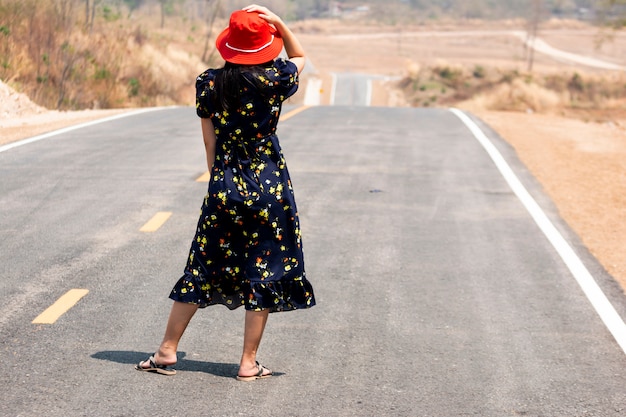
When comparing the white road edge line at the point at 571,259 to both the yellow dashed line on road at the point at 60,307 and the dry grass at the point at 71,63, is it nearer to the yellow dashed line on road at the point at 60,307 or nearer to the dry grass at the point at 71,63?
the yellow dashed line on road at the point at 60,307

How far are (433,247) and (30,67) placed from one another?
17.9 metres

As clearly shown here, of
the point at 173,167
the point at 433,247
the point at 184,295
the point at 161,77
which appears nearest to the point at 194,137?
the point at 173,167

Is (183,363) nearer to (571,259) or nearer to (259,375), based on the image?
(259,375)

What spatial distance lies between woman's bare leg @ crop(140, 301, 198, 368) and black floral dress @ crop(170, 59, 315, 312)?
8cm

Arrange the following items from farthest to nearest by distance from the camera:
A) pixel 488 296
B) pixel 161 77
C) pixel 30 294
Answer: pixel 161 77 → pixel 488 296 → pixel 30 294

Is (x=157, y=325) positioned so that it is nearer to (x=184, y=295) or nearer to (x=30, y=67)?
(x=184, y=295)

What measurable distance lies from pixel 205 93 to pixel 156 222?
457cm

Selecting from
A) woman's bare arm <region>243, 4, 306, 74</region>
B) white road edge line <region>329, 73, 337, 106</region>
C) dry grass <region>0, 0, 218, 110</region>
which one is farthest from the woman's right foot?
white road edge line <region>329, 73, 337, 106</region>

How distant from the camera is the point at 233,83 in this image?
5.07 metres


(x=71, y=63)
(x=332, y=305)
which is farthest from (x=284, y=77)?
(x=71, y=63)

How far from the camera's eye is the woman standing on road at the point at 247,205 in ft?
16.8

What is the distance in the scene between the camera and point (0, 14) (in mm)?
24688

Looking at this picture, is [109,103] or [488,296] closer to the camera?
[488,296]

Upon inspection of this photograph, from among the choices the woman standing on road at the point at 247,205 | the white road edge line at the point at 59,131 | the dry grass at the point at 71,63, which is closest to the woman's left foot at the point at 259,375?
the woman standing on road at the point at 247,205
